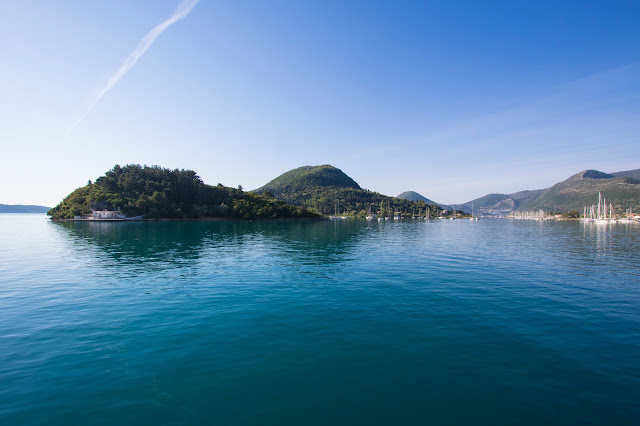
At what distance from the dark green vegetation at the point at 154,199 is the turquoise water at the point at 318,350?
15710 cm

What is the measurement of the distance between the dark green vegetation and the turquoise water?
15710 cm

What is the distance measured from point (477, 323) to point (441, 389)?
7267 mm

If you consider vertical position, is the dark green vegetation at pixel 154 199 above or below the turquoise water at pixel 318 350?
above

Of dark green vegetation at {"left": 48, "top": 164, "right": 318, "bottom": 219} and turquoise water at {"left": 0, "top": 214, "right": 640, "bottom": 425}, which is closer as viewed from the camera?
turquoise water at {"left": 0, "top": 214, "right": 640, "bottom": 425}

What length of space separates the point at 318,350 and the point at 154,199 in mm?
181541

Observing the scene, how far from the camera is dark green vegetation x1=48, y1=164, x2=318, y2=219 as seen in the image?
538 feet

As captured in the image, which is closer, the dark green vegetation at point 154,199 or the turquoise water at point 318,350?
the turquoise water at point 318,350

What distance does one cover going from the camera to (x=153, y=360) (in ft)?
37.2

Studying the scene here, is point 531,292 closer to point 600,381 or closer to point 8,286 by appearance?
point 600,381

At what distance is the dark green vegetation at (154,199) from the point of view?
164 metres

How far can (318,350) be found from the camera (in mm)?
12320

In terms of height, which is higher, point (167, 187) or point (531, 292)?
point (167, 187)

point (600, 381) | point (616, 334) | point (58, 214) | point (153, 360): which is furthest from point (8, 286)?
point (58, 214)

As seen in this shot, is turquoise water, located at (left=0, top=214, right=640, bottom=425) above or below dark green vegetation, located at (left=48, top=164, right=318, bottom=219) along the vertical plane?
below
